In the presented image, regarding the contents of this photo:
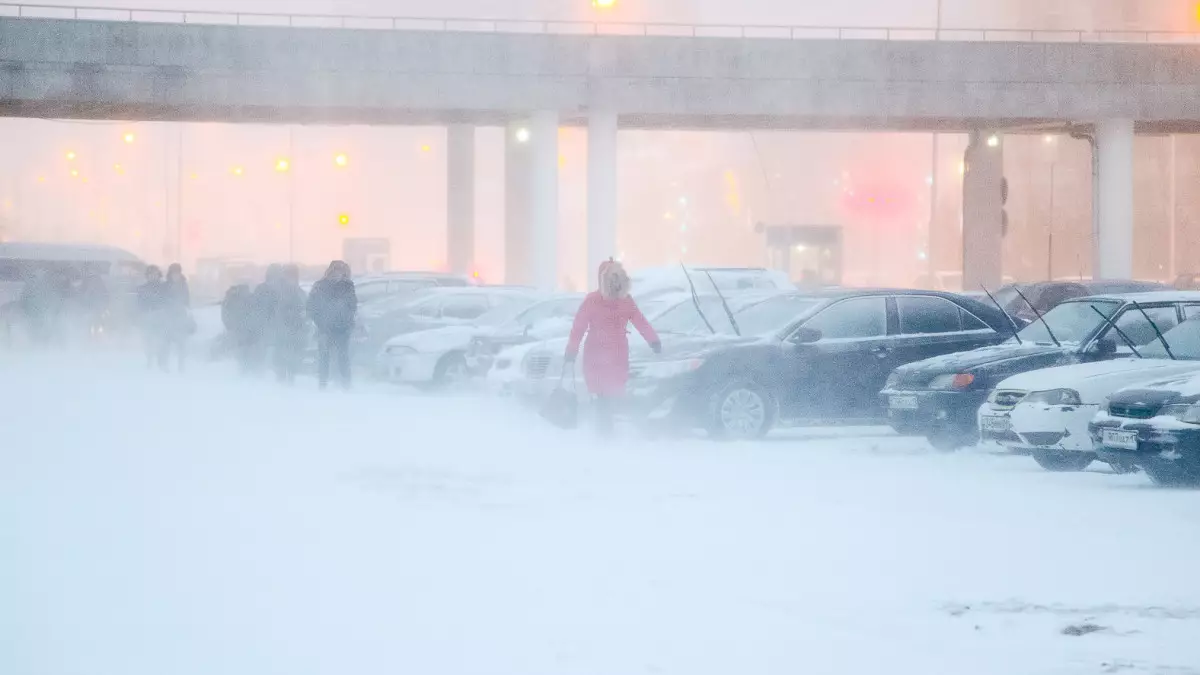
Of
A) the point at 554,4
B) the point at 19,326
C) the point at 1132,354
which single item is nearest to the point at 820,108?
the point at 19,326

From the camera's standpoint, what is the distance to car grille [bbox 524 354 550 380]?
19.9 metres

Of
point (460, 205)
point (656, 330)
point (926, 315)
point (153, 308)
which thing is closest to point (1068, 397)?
point (926, 315)

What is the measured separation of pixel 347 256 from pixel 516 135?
2555 centimetres

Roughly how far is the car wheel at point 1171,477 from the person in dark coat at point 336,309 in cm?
1301

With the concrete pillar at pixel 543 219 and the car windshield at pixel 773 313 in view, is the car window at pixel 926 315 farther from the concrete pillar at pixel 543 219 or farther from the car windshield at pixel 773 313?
the concrete pillar at pixel 543 219

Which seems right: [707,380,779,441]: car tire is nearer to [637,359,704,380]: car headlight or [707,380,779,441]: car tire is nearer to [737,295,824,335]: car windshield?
[637,359,704,380]: car headlight

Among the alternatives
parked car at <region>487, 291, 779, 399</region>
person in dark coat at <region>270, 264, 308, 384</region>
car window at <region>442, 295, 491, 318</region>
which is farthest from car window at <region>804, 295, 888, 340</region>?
person in dark coat at <region>270, 264, 308, 384</region>

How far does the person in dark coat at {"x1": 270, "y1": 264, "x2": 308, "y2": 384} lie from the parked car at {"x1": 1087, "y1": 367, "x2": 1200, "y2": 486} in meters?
15.4

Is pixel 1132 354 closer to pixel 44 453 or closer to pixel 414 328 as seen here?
pixel 44 453

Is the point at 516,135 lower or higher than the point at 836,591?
higher

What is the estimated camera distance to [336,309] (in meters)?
23.9

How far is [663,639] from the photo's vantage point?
706 cm

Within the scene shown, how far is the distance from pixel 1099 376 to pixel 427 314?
573 inches

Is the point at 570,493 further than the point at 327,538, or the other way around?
the point at 570,493
